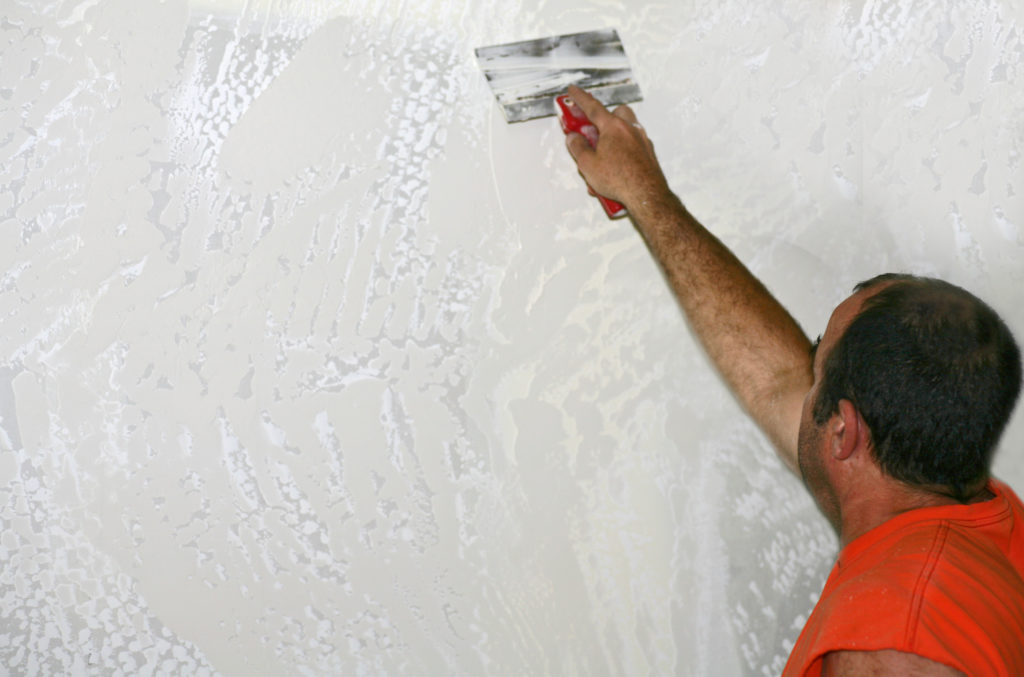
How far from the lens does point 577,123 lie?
1334 millimetres

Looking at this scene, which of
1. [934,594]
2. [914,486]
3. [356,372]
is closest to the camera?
[934,594]

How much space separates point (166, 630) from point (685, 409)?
0.82m

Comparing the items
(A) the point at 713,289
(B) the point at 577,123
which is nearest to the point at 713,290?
(A) the point at 713,289

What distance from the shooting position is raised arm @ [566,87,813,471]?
126 cm

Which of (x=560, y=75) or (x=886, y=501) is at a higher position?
(x=560, y=75)

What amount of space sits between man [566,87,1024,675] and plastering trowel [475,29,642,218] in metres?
0.49

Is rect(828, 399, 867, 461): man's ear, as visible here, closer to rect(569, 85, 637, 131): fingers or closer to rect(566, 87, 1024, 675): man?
rect(566, 87, 1024, 675): man

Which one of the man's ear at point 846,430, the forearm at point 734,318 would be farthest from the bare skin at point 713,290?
the man's ear at point 846,430

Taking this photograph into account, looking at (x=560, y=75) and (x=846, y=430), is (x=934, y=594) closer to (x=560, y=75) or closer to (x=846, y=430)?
(x=846, y=430)

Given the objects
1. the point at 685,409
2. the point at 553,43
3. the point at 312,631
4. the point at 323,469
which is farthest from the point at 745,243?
the point at 312,631

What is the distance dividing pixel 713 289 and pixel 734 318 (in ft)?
0.17

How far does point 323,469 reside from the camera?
1252mm

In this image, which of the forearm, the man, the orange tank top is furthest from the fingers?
the orange tank top

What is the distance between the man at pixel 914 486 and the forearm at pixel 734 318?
→ 3.1 inches
